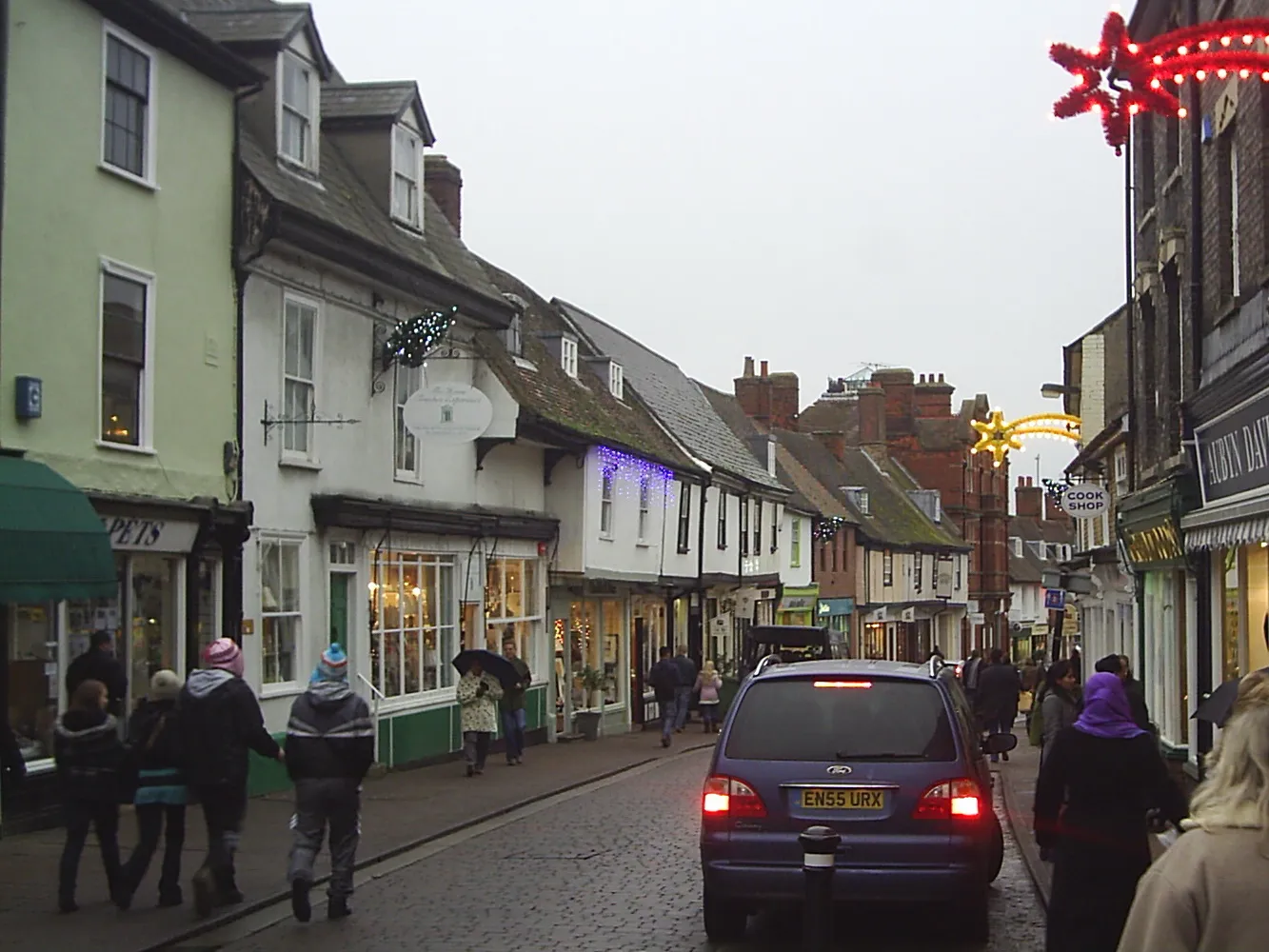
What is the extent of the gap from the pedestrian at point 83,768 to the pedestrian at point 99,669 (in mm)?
3662

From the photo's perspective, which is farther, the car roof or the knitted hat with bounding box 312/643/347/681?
the knitted hat with bounding box 312/643/347/681

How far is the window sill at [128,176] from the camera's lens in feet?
51.8

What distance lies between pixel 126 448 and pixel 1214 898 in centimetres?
1393

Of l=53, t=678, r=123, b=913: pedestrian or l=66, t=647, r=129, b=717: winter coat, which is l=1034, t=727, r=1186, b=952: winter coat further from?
l=66, t=647, r=129, b=717: winter coat

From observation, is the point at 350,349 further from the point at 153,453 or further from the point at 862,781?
the point at 862,781

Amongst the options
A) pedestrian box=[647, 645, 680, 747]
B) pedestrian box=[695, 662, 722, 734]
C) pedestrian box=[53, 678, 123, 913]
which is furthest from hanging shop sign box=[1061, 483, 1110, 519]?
pedestrian box=[53, 678, 123, 913]

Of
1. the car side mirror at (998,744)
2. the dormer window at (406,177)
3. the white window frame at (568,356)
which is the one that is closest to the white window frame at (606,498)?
the white window frame at (568,356)

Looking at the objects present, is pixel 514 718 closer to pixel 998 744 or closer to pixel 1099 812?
pixel 998 744

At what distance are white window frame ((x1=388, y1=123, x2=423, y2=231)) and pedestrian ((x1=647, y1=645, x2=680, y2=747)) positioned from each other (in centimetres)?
980

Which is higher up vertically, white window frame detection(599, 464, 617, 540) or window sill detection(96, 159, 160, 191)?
window sill detection(96, 159, 160, 191)

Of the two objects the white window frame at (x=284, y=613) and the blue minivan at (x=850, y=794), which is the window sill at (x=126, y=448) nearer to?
the white window frame at (x=284, y=613)

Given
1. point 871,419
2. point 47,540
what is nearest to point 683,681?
point 47,540

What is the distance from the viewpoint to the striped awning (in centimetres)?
1412

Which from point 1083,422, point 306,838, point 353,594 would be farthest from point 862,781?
point 1083,422
